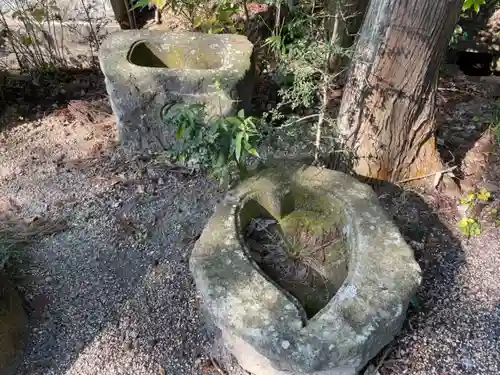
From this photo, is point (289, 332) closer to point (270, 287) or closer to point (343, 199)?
point (270, 287)

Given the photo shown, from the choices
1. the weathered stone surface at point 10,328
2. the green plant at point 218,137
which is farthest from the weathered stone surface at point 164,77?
the weathered stone surface at point 10,328

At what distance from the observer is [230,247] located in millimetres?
2199

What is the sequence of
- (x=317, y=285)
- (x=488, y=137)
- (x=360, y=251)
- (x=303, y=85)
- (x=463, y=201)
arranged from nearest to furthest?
(x=360, y=251), (x=317, y=285), (x=303, y=85), (x=463, y=201), (x=488, y=137)

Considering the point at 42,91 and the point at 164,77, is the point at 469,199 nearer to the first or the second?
the point at 164,77

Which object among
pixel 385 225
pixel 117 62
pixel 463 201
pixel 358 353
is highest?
pixel 117 62

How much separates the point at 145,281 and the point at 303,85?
1.44 metres

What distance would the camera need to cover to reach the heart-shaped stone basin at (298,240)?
2.38 metres

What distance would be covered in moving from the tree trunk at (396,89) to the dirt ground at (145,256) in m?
0.25

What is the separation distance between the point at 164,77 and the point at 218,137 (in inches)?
36.0

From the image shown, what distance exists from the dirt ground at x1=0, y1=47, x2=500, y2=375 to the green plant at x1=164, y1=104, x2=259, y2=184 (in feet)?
2.04

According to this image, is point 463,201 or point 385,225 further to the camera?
point 463,201

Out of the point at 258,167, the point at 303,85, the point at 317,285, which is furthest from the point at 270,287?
the point at 303,85

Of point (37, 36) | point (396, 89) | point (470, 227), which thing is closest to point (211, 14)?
point (37, 36)

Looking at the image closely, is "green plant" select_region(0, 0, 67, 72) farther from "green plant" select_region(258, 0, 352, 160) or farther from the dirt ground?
"green plant" select_region(258, 0, 352, 160)
